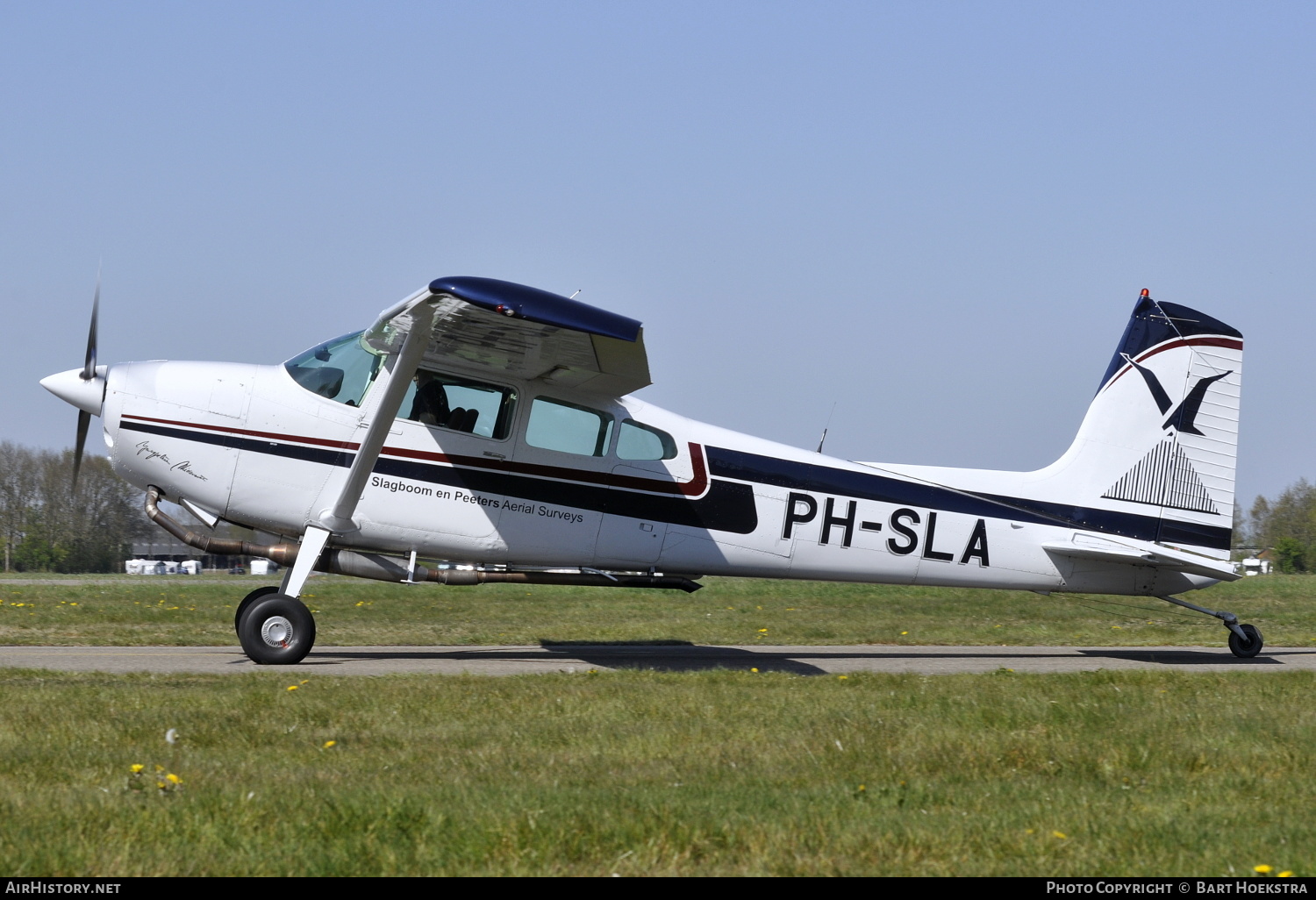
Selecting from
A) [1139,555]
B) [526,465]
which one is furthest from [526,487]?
[1139,555]

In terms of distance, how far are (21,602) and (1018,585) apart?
1393 centimetres

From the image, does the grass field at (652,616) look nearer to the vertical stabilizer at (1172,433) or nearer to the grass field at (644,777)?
the vertical stabilizer at (1172,433)

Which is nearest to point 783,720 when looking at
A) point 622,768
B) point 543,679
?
point 622,768

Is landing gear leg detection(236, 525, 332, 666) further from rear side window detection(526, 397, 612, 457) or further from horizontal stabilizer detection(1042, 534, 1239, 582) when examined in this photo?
horizontal stabilizer detection(1042, 534, 1239, 582)

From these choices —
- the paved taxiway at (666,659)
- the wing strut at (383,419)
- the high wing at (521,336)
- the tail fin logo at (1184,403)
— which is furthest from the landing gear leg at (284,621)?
the tail fin logo at (1184,403)

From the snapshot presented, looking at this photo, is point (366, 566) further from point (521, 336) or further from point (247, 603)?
point (521, 336)

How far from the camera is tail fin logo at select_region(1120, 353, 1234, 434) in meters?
12.6

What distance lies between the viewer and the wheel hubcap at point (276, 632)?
9977 millimetres

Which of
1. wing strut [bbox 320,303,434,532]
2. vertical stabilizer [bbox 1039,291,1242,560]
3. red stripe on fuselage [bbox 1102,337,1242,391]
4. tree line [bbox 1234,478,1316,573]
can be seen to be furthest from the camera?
tree line [bbox 1234,478,1316,573]

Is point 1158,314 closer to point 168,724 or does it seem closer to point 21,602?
point 168,724

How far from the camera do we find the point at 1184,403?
1257cm

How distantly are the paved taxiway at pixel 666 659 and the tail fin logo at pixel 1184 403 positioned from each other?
250 cm

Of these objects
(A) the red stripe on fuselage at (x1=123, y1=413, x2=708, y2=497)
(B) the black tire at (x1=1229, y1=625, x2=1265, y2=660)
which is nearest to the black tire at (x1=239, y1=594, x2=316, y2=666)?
(A) the red stripe on fuselage at (x1=123, y1=413, x2=708, y2=497)

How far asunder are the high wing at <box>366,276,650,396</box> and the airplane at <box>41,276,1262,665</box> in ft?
0.10
